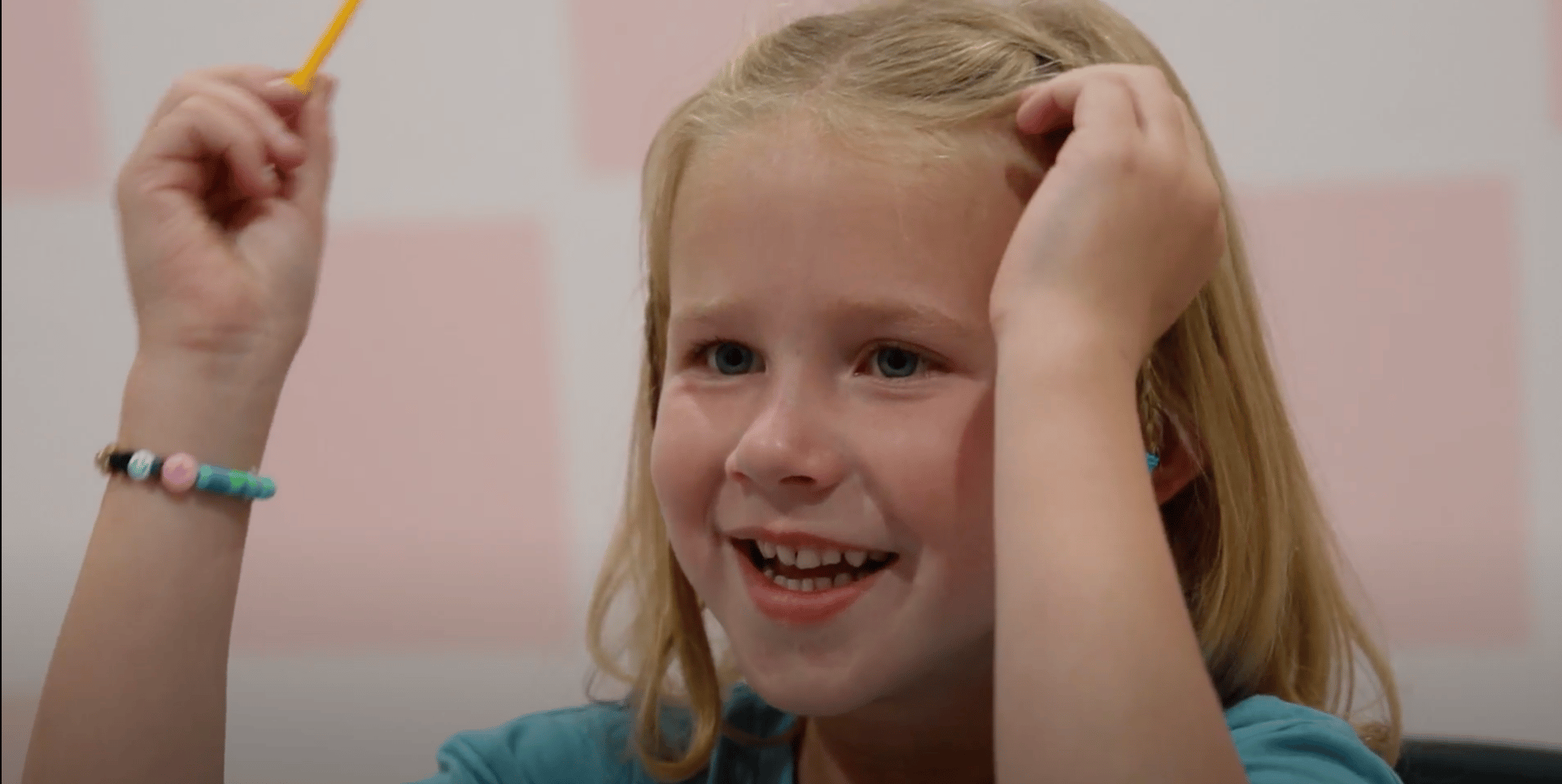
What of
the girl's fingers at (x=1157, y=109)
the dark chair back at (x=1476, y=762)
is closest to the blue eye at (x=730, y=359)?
the girl's fingers at (x=1157, y=109)

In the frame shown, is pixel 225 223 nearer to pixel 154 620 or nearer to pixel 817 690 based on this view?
pixel 154 620

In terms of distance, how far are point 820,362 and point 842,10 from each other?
263 millimetres

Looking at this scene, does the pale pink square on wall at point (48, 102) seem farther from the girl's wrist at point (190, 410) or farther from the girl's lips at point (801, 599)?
the girl's lips at point (801, 599)

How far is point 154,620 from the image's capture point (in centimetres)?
79

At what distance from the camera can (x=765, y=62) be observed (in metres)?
0.81

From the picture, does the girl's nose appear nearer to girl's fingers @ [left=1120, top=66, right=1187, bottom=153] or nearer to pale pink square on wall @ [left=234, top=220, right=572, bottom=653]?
girl's fingers @ [left=1120, top=66, right=1187, bottom=153]

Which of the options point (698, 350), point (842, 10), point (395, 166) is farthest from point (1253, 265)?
point (395, 166)

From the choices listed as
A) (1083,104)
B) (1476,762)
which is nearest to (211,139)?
(1083,104)

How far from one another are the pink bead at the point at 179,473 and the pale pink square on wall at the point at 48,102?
0.57 metres

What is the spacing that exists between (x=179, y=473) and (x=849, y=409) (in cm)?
38

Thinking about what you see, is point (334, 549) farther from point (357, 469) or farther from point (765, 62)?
point (765, 62)

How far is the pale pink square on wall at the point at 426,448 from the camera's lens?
1208 mm

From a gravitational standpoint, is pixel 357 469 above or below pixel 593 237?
below

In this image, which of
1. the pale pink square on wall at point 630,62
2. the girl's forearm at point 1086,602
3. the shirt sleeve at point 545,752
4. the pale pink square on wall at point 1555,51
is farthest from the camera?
the pale pink square on wall at point 630,62
